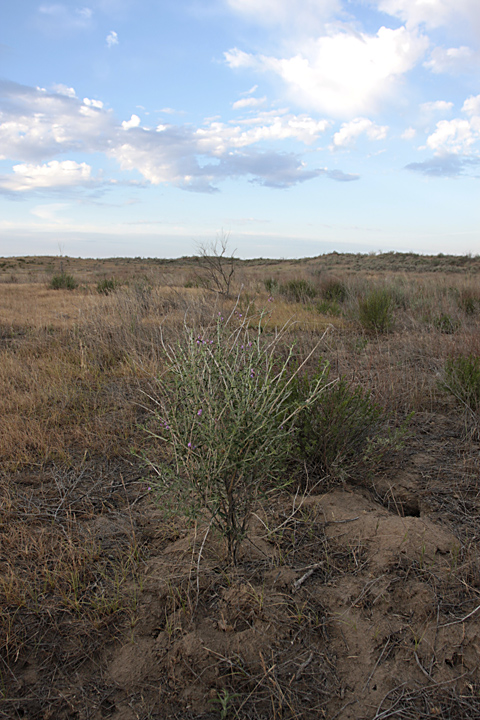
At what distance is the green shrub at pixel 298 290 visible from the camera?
37.0ft

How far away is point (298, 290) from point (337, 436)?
30.3ft

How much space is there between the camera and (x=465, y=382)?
13.0 ft

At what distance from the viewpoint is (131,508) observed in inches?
104

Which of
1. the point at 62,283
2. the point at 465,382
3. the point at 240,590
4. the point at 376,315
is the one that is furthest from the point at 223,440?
the point at 62,283

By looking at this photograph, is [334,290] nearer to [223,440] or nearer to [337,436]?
[337,436]

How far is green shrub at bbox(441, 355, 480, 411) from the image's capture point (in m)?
3.84

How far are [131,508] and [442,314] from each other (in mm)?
7042

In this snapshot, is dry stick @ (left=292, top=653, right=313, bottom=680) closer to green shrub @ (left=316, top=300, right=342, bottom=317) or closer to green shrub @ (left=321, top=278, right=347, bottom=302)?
green shrub @ (left=316, top=300, right=342, bottom=317)

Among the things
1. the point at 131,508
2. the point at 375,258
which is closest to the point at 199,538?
the point at 131,508

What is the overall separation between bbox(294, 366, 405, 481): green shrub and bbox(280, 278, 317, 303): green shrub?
815 cm

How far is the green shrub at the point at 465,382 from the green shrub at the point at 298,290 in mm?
6933

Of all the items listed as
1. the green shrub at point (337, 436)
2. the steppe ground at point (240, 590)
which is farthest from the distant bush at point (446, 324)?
the green shrub at point (337, 436)

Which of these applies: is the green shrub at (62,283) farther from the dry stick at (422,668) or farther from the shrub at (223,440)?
the dry stick at (422,668)

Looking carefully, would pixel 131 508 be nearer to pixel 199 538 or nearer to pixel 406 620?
pixel 199 538
